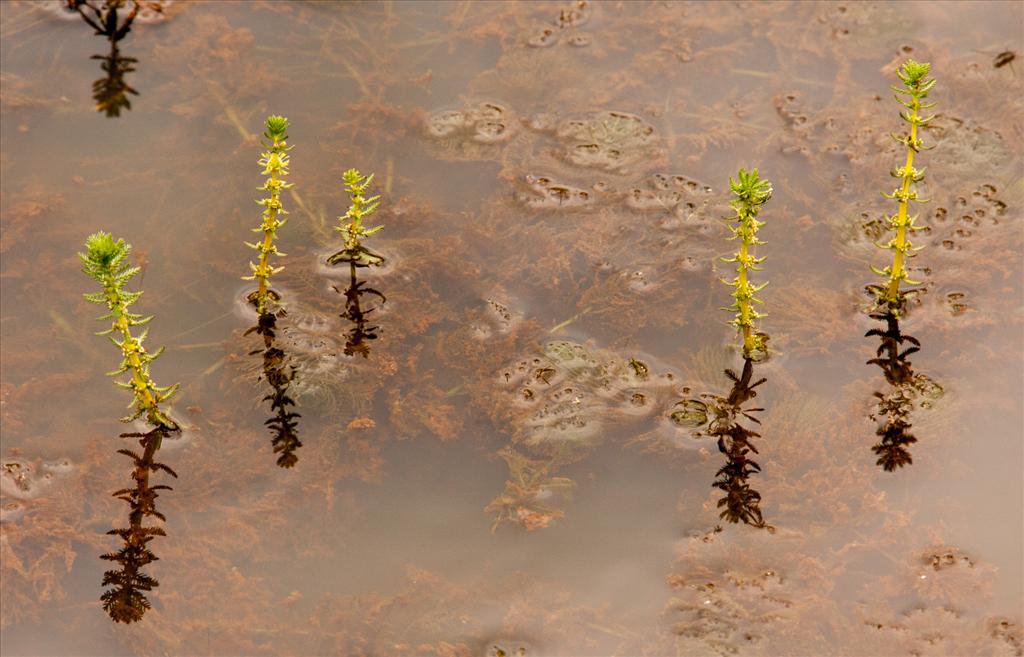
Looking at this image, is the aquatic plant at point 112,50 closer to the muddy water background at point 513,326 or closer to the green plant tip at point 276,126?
the muddy water background at point 513,326

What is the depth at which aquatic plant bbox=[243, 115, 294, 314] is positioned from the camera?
512 cm

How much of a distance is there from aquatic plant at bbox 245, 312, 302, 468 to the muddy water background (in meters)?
0.06

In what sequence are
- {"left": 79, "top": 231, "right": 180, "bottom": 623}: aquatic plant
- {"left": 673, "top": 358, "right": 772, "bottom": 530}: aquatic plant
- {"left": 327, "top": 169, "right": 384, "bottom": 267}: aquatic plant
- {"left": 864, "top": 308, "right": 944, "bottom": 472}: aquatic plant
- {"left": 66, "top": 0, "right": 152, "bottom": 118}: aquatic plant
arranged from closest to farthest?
1. {"left": 79, "top": 231, "right": 180, "bottom": 623}: aquatic plant
2. {"left": 673, "top": 358, "right": 772, "bottom": 530}: aquatic plant
3. {"left": 864, "top": 308, "right": 944, "bottom": 472}: aquatic plant
4. {"left": 327, "top": 169, "right": 384, "bottom": 267}: aquatic plant
5. {"left": 66, "top": 0, "right": 152, "bottom": 118}: aquatic plant

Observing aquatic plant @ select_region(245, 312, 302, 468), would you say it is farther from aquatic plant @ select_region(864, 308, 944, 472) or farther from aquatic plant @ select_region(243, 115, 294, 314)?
aquatic plant @ select_region(864, 308, 944, 472)

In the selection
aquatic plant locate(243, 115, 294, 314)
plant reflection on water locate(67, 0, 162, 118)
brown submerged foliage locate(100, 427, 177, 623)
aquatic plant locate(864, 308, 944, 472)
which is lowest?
brown submerged foliage locate(100, 427, 177, 623)

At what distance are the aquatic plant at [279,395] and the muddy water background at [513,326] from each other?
Answer: 0.21 feet

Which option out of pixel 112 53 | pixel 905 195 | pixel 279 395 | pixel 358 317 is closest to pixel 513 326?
pixel 358 317

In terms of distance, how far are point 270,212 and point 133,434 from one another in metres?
1.21

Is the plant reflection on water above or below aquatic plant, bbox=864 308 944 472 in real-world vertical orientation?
above

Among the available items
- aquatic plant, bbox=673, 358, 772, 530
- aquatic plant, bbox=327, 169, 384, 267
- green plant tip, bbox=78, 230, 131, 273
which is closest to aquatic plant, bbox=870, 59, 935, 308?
aquatic plant, bbox=673, 358, 772, 530

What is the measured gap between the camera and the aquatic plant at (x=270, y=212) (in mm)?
5117

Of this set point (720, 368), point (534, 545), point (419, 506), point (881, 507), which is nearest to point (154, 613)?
point (419, 506)

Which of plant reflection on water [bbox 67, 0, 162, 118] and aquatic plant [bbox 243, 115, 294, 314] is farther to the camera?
plant reflection on water [bbox 67, 0, 162, 118]

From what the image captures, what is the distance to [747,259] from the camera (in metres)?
4.98
